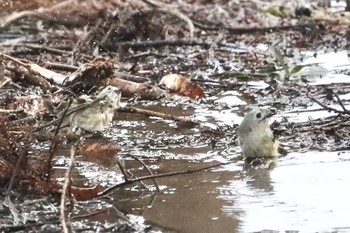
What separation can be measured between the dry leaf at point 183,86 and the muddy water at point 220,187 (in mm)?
933

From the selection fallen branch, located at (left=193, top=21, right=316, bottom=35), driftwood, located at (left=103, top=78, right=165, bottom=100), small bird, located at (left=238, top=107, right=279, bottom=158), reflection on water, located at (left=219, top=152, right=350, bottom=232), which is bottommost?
fallen branch, located at (left=193, top=21, right=316, bottom=35)

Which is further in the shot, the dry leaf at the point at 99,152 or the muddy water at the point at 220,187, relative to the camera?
the dry leaf at the point at 99,152

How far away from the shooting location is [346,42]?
24.8 ft

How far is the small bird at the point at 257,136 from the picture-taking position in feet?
10.9

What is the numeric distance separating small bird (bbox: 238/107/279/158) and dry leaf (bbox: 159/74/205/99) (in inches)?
66.4

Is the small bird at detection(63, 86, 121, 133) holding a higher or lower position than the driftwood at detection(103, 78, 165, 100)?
higher

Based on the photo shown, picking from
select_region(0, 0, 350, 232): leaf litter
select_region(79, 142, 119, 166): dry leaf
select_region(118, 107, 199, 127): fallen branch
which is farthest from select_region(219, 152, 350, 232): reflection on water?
select_region(118, 107, 199, 127): fallen branch

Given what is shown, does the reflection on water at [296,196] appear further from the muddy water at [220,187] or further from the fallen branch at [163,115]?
the fallen branch at [163,115]

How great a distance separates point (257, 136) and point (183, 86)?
6.18ft

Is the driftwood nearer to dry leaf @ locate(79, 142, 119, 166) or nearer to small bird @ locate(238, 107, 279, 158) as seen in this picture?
dry leaf @ locate(79, 142, 119, 166)

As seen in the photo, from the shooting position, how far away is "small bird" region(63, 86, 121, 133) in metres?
3.73

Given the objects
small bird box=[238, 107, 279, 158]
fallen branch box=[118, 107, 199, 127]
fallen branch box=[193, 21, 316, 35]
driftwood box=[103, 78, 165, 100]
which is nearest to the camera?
small bird box=[238, 107, 279, 158]

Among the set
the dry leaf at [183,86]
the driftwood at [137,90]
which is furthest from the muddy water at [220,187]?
the dry leaf at [183,86]

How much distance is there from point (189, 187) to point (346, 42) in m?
4.89
